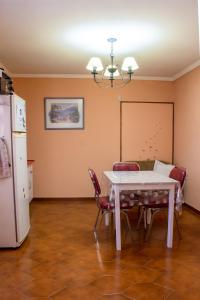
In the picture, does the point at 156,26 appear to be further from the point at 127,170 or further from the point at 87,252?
the point at 87,252

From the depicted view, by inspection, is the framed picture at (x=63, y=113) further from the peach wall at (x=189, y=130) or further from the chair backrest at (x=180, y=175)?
the chair backrest at (x=180, y=175)

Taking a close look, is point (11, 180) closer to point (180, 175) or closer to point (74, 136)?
point (180, 175)

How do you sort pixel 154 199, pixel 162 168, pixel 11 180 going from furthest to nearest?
pixel 162 168 < pixel 154 199 < pixel 11 180

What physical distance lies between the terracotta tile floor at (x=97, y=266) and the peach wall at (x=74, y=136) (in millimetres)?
1548

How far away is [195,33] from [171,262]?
2619 millimetres

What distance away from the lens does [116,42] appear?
353 cm

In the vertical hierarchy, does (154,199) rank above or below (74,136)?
below

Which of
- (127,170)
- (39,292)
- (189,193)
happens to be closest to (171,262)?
(39,292)

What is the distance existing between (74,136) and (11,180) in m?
2.50

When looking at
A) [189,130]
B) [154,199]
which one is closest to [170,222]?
[154,199]

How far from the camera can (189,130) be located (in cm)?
486

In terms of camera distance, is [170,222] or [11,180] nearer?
[11,180]

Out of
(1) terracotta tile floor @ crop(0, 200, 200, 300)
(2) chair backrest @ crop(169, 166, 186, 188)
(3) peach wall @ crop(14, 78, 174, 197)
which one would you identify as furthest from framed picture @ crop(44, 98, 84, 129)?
(2) chair backrest @ crop(169, 166, 186, 188)

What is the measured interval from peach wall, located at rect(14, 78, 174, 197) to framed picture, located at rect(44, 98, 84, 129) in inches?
3.5
